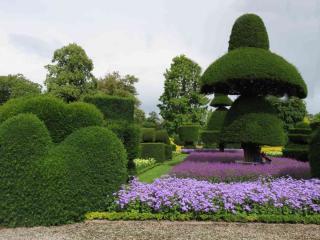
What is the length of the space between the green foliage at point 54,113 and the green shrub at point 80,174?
2.24 ft

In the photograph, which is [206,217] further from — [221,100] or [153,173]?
[221,100]

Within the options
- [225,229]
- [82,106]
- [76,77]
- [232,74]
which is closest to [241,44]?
[232,74]

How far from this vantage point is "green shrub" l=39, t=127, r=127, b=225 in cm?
730

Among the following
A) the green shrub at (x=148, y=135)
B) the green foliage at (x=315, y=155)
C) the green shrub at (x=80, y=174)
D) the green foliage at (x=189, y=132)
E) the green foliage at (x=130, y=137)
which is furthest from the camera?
the green foliage at (x=189, y=132)

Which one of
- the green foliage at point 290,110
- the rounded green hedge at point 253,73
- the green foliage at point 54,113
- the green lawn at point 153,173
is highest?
the green foliage at point 290,110

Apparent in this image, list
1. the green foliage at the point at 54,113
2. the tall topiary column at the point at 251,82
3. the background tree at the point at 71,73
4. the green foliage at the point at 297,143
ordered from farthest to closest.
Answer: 1. the background tree at the point at 71,73
2. the green foliage at the point at 297,143
3. the tall topiary column at the point at 251,82
4. the green foliage at the point at 54,113

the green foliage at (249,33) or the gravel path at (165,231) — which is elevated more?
the green foliage at (249,33)

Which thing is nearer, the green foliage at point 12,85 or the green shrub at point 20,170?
the green shrub at point 20,170

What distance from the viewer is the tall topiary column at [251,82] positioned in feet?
50.3

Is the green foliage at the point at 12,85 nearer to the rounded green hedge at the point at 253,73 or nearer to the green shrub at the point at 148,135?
the green shrub at the point at 148,135

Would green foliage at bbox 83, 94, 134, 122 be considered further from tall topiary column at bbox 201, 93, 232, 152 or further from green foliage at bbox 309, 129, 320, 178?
tall topiary column at bbox 201, 93, 232, 152

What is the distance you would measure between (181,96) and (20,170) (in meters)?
44.3

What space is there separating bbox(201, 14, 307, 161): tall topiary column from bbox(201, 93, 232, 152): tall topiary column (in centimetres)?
1413

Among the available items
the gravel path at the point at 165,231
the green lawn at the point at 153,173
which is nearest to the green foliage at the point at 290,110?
the green lawn at the point at 153,173
